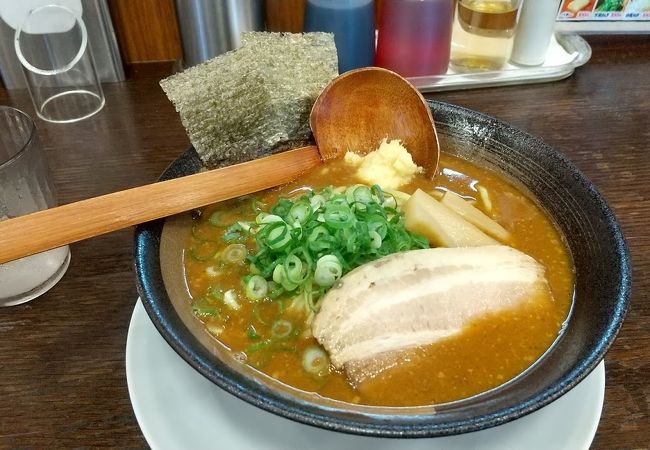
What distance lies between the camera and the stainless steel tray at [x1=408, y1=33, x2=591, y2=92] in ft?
7.63

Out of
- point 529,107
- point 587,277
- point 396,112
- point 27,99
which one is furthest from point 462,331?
point 27,99

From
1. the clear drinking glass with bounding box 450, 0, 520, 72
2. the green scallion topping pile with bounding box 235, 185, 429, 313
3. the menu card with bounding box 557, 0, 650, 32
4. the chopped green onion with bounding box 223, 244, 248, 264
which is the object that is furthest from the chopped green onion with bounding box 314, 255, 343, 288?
the menu card with bounding box 557, 0, 650, 32

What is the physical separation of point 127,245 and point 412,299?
0.85m

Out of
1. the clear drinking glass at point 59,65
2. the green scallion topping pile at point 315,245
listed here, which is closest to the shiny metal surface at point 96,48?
the clear drinking glass at point 59,65

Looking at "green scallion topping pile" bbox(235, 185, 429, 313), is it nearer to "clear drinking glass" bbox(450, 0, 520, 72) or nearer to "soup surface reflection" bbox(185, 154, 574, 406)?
"soup surface reflection" bbox(185, 154, 574, 406)

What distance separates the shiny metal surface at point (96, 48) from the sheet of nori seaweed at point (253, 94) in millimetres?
901

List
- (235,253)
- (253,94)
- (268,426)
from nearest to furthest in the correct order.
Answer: (268,426) → (235,253) → (253,94)

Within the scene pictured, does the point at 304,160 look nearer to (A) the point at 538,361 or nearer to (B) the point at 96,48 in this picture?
(A) the point at 538,361

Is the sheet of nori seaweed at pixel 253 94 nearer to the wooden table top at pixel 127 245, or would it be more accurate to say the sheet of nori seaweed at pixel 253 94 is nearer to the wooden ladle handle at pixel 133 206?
the wooden ladle handle at pixel 133 206

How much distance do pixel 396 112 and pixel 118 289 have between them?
0.91 metres

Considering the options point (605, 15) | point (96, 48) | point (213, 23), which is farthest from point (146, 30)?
point (605, 15)

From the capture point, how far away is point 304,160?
1650mm

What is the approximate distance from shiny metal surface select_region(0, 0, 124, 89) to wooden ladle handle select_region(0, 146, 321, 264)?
1.14 m

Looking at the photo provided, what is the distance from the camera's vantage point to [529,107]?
228 centimetres
